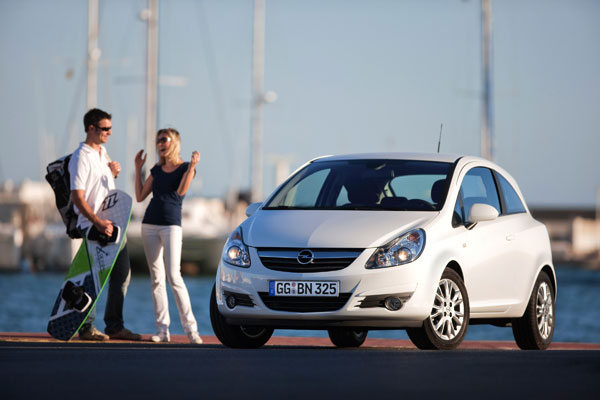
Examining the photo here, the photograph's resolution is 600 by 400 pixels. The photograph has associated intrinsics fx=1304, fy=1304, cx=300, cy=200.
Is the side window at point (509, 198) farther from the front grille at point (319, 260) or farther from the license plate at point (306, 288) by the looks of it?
the license plate at point (306, 288)

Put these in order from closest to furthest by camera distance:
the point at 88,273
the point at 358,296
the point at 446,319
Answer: the point at 358,296
the point at 446,319
the point at 88,273

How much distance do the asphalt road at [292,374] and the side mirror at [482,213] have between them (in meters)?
1.18

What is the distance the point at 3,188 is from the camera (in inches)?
6398

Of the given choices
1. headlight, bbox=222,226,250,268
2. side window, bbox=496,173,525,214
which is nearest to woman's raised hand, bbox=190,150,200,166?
headlight, bbox=222,226,250,268

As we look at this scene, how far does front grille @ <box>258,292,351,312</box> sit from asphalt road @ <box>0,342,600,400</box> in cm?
32

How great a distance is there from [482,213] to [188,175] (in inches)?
107

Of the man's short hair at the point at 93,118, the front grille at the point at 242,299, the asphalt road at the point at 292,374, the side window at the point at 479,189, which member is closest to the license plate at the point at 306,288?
the front grille at the point at 242,299

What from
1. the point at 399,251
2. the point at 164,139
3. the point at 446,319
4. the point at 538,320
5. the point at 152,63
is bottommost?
the point at 538,320

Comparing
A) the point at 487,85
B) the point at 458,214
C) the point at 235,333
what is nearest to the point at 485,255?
the point at 458,214

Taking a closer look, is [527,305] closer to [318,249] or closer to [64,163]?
[318,249]

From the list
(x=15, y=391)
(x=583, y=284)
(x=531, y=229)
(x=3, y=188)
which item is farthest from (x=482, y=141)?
(x=3, y=188)

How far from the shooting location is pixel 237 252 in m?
9.80

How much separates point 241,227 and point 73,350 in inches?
62.4

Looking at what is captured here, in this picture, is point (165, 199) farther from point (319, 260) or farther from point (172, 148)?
point (319, 260)
